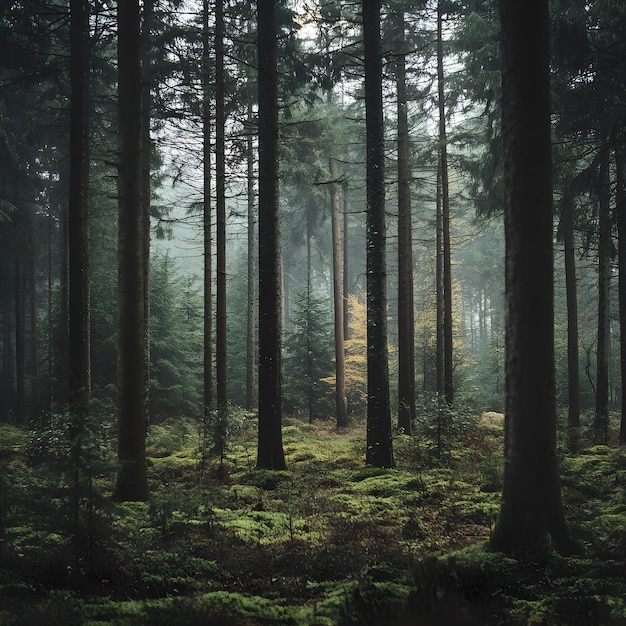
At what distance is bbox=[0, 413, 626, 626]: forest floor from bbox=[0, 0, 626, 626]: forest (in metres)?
0.04

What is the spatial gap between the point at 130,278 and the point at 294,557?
17.1 feet

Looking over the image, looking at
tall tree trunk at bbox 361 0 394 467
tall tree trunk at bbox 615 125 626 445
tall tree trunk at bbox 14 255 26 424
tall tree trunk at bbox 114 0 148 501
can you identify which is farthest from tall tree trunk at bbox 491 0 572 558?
tall tree trunk at bbox 14 255 26 424

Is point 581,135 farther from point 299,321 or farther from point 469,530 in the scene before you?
point 299,321

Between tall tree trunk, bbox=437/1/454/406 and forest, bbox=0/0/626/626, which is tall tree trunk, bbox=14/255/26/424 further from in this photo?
tall tree trunk, bbox=437/1/454/406

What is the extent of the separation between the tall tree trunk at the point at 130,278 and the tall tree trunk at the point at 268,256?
3.03 metres

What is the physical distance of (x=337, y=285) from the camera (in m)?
22.3

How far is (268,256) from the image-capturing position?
10.8 m

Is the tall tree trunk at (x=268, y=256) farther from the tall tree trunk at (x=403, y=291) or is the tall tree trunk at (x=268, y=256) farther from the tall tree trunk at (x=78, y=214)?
the tall tree trunk at (x=403, y=291)

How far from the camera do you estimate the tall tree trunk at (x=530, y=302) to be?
5.39m

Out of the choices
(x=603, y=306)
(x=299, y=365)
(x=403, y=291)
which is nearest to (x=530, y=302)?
(x=403, y=291)

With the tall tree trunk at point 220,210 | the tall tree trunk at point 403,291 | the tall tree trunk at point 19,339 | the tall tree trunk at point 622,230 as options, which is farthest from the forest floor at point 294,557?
the tall tree trunk at point 19,339

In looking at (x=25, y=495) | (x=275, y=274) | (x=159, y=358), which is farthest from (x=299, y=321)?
(x=25, y=495)

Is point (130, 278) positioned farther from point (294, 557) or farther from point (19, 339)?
point (19, 339)

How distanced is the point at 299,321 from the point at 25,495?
1896cm
